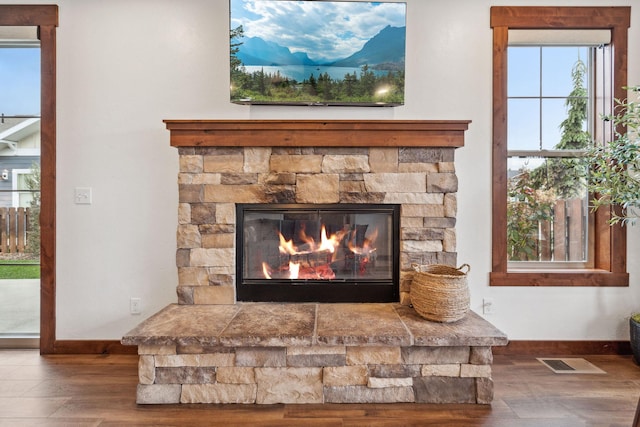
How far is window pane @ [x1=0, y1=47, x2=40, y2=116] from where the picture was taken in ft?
8.45

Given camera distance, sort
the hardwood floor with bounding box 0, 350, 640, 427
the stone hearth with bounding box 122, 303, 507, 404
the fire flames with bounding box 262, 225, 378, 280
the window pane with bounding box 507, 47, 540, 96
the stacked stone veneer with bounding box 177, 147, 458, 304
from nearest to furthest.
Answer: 1. the hardwood floor with bounding box 0, 350, 640, 427
2. the stone hearth with bounding box 122, 303, 507, 404
3. the stacked stone veneer with bounding box 177, 147, 458, 304
4. the fire flames with bounding box 262, 225, 378, 280
5. the window pane with bounding box 507, 47, 540, 96

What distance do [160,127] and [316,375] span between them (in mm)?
1869

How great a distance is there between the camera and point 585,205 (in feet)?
8.53

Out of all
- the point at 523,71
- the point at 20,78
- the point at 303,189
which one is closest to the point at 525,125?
the point at 523,71

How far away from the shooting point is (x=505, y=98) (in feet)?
8.09

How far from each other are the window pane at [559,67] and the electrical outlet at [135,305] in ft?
10.5

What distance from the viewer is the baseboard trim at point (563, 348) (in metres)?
2.45

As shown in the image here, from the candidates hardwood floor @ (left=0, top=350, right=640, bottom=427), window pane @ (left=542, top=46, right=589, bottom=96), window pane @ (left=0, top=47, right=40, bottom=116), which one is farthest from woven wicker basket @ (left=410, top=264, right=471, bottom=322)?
window pane @ (left=0, top=47, right=40, bottom=116)

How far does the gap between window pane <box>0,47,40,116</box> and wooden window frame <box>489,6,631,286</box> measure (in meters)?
3.22

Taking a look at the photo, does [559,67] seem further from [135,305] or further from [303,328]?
[135,305]

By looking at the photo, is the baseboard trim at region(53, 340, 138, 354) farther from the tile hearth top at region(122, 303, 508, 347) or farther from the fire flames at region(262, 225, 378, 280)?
the fire flames at region(262, 225, 378, 280)

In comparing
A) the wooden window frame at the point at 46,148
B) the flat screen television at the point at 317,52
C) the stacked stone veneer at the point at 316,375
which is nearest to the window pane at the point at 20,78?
the wooden window frame at the point at 46,148

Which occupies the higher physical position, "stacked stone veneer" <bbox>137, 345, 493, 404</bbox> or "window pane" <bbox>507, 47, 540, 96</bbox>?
"window pane" <bbox>507, 47, 540, 96</bbox>

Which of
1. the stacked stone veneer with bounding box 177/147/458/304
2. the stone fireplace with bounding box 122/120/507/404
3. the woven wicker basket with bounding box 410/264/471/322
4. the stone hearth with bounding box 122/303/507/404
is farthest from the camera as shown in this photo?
the stacked stone veneer with bounding box 177/147/458/304
